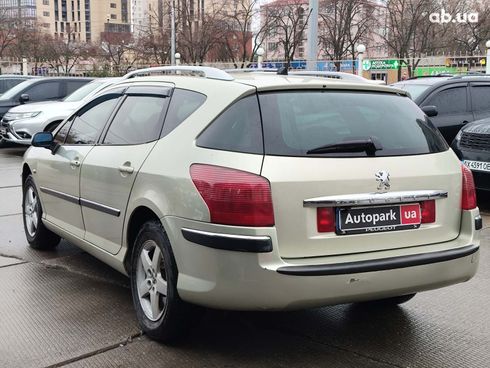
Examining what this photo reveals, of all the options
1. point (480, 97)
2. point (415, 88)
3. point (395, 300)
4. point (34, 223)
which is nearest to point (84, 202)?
point (34, 223)

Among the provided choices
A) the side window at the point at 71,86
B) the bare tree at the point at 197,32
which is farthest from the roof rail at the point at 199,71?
the bare tree at the point at 197,32

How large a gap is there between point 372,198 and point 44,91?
13.3 meters

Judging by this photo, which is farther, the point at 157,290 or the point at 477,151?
the point at 477,151

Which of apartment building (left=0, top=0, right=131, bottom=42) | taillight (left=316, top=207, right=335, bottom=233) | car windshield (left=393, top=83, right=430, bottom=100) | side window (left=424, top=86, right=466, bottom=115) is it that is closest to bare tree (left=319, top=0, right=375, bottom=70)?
car windshield (left=393, top=83, right=430, bottom=100)

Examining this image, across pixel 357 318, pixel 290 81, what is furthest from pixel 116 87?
pixel 357 318

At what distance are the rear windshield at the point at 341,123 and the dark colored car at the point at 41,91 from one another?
41.5ft

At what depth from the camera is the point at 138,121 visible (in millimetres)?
4129

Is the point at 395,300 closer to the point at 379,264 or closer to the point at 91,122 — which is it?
the point at 379,264

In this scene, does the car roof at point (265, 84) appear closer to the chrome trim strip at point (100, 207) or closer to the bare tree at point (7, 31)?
the chrome trim strip at point (100, 207)

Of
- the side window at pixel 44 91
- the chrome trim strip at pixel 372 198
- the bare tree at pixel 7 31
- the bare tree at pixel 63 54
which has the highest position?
the bare tree at pixel 7 31

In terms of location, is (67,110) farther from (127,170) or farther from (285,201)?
(285,201)

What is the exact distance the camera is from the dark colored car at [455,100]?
32.1 ft

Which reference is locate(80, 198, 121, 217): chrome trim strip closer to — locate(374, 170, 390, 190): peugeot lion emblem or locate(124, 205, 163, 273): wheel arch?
locate(124, 205, 163, 273): wheel arch

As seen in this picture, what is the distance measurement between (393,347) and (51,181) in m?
3.04
